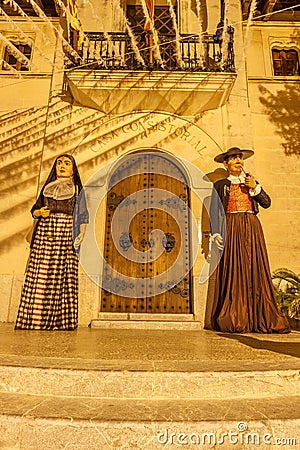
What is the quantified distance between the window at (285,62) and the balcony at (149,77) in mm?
1916

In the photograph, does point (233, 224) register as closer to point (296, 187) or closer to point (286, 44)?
point (296, 187)

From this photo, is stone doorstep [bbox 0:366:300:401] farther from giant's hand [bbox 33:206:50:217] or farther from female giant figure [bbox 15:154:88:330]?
giant's hand [bbox 33:206:50:217]

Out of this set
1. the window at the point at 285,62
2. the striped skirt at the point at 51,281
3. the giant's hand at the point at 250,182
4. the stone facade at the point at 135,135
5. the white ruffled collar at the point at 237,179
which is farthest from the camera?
the window at the point at 285,62

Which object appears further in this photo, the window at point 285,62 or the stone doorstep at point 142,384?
the window at point 285,62

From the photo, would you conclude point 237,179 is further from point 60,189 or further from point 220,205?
point 60,189

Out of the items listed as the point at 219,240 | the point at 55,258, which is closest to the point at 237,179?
the point at 219,240

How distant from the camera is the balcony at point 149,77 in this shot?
6.09m

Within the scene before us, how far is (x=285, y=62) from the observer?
7.91 meters

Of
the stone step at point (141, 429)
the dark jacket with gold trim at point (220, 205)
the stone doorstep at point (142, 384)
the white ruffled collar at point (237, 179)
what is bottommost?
the stone step at point (141, 429)

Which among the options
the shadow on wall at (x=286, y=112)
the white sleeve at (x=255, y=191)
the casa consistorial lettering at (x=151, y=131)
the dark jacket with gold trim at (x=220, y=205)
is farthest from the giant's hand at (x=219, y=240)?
the shadow on wall at (x=286, y=112)

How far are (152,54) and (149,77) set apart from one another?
1.06 meters

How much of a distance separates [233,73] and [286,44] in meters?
3.23

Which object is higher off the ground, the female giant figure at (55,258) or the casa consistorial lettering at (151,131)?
the casa consistorial lettering at (151,131)

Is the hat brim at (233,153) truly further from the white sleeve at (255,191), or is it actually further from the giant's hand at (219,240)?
the giant's hand at (219,240)
